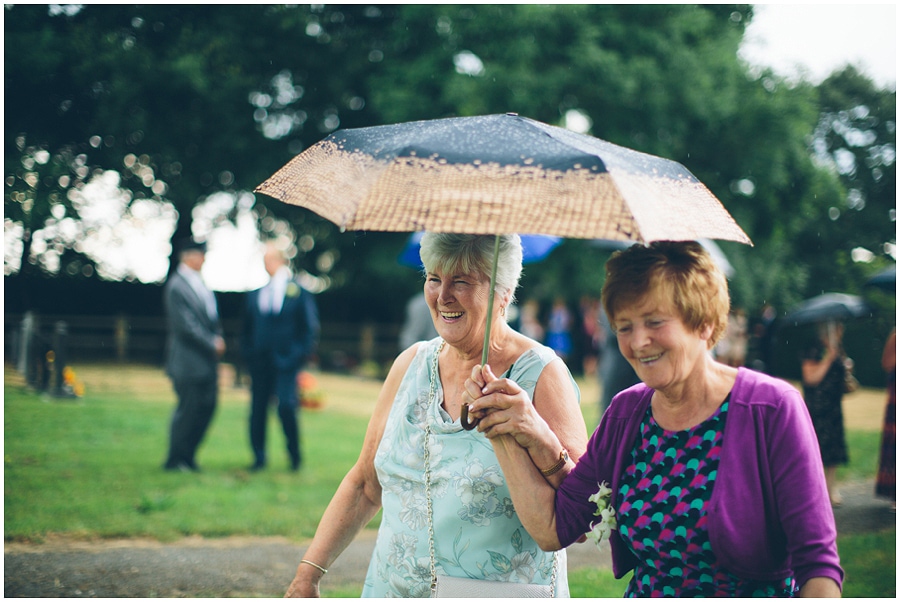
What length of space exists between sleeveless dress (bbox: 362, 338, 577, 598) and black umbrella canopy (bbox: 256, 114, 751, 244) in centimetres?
71

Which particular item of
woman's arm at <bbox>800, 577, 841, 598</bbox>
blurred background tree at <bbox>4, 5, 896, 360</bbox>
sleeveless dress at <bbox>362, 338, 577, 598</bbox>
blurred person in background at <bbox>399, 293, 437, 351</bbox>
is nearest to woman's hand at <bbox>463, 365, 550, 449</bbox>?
sleeveless dress at <bbox>362, 338, 577, 598</bbox>

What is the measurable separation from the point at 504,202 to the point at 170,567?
4213 millimetres

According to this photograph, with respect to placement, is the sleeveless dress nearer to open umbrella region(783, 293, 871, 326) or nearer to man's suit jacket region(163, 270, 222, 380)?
man's suit jacket region(163, 270, 222, 380)

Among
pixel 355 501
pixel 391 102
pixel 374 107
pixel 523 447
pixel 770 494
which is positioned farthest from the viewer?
pixel 374 107

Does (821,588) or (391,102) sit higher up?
(391,102)

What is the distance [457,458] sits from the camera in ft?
7.78

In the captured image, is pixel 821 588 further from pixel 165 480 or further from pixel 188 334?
pixel 188 334

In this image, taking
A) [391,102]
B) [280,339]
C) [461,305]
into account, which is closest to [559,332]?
[391,102]

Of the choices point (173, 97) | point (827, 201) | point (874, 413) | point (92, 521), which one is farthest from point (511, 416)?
point (827, 201)

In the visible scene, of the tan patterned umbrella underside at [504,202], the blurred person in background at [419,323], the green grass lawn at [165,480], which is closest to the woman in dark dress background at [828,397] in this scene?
the green grass lawn at [165,480]

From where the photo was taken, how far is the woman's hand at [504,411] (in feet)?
6.97

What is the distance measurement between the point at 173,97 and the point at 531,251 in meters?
17.3

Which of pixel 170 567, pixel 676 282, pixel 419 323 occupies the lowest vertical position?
pixel 170 567

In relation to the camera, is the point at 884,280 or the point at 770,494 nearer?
the point at 770,494
